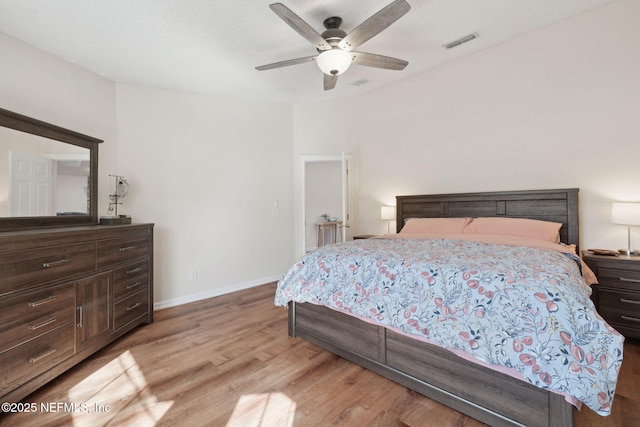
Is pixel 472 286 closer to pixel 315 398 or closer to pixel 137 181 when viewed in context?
pixel 315 398

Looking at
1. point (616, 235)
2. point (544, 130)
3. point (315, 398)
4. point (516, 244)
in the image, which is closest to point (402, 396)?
point (315, 398)

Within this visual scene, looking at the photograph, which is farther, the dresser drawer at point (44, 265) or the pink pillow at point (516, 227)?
the pink pillow at point (516, 227)

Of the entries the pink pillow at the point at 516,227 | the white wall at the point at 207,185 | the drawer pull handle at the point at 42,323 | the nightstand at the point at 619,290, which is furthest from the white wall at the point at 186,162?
the nightstand at the point at 619,290

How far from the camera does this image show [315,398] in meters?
1.82

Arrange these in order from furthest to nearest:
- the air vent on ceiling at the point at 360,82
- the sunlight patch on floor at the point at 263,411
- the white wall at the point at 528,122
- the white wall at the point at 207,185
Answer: the air vent on ceiling at the point at 360,82 → the white wall at the point at 207,185 → the white wall at the point at 528,122 → the sunlight patch on floor at the point at 263,411

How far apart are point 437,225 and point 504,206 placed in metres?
0.76

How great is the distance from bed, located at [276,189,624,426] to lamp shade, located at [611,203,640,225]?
33 centimetres

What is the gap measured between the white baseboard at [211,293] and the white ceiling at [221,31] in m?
2.74

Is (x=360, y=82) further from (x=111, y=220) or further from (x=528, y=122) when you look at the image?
(x=111, y=220)

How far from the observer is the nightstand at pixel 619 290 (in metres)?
2.36

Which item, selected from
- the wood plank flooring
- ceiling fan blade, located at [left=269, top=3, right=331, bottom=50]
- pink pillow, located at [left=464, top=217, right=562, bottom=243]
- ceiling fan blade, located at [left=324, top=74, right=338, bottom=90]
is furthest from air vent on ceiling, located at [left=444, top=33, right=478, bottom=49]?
the wood plank flooring

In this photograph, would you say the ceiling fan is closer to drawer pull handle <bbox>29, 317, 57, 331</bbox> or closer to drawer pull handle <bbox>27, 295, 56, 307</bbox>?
drawer pull handle <bbox>27, 295, 56, 307</bbox>

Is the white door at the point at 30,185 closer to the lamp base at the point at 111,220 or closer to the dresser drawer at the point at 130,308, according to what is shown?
the lamp base at the point at 111,220

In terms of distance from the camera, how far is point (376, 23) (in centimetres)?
208
